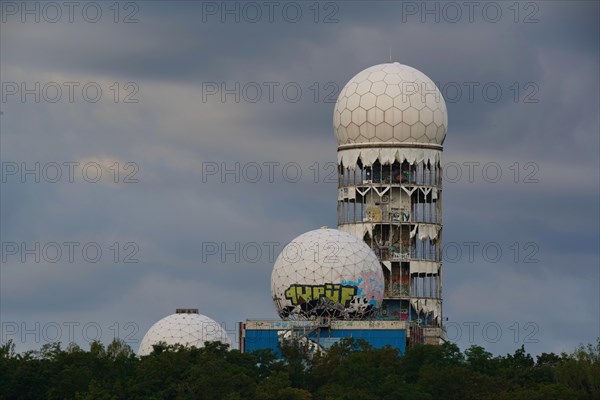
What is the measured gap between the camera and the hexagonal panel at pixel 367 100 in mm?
163750

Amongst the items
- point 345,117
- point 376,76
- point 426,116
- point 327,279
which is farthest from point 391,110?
point 327,279

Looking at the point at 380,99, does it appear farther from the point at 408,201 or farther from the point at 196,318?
the point at 196,318

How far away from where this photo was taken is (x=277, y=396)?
128 meters

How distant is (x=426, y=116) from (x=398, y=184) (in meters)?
5.94

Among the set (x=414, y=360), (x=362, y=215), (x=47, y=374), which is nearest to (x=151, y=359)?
(x=47, y=374)

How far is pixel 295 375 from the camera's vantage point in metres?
141

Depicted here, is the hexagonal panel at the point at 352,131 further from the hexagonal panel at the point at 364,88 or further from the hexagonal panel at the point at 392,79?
the hexagonal panel at the point at 392,79

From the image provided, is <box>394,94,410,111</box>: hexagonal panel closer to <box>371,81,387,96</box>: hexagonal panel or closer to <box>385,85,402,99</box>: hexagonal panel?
<box>385,85,402,99</box>: hexagonal panel

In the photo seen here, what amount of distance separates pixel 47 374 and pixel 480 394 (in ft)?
91.5

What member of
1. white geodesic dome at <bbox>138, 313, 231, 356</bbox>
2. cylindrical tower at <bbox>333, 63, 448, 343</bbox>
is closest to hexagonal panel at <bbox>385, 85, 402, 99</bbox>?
cylindrical tower at <bbox>333, 63, 448, 343</bbox>

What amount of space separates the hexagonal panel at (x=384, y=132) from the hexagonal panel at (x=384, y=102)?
1.36m

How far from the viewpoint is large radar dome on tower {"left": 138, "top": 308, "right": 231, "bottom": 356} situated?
16800 cm

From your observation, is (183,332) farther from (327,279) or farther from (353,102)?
(353,102)

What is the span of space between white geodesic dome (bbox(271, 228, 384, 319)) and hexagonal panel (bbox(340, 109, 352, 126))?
14748mm
